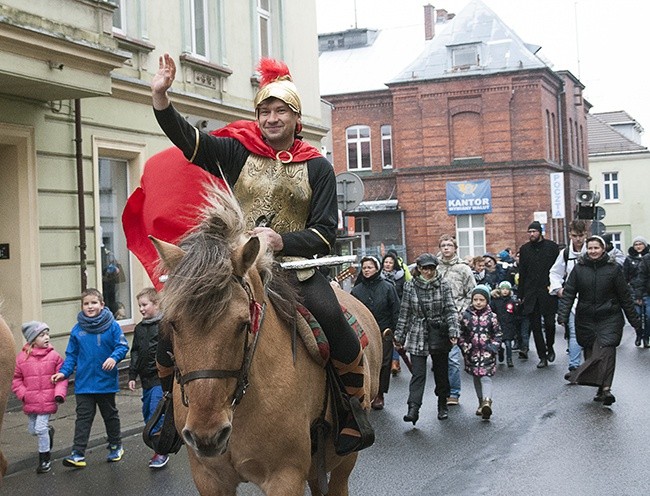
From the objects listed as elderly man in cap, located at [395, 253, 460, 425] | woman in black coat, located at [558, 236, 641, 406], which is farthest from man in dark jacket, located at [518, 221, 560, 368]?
elderly man in cap, located at [395, 253, 460, 425]

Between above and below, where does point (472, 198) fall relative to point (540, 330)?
above

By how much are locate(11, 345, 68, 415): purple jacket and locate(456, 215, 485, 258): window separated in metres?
44.5

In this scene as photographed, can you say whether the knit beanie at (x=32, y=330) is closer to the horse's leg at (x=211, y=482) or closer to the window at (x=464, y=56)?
the horse's leg at (x=211, y=482)

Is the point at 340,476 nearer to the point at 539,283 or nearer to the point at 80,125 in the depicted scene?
the point at 80,125

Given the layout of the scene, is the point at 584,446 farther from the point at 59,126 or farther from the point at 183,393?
the point at 59,126

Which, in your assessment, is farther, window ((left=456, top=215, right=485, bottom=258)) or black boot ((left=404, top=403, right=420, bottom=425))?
window ((left=456, top=215, right=485, bottom=258))

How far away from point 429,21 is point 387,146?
1197 cm

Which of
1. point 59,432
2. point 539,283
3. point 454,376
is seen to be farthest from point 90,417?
point 539,283

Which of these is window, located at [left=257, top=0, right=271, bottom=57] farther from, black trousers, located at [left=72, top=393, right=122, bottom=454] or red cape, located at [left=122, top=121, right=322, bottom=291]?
red cape, located at [left=122, top=121, right=322, bottom=291]

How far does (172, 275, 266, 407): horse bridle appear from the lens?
3.99 m

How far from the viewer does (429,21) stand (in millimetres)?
64125

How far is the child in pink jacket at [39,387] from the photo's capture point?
9.49 m

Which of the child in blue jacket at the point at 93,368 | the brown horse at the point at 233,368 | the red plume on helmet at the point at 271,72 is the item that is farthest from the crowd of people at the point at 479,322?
the brown horse at the point at 233,368

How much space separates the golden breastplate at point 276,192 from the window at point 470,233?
48.4 meters
